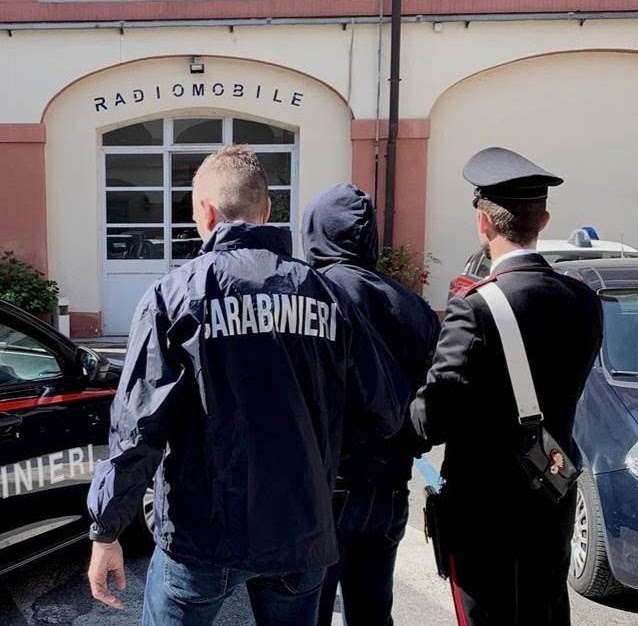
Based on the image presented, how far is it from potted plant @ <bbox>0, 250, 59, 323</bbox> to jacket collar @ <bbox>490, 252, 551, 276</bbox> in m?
8.42

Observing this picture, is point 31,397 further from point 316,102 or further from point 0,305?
point 316,102

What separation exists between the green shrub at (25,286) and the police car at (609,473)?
7.55m

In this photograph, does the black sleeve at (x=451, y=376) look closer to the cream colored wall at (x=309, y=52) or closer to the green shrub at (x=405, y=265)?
the green shrub at (x=405, y=265)

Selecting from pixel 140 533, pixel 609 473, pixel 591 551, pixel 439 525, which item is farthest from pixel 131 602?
pixel 609 473

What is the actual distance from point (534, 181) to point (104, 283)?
30.6ft

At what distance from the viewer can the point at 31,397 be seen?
128 inches

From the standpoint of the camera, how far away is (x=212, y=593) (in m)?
1.85

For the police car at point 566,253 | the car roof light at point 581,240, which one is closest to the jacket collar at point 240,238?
the police car at point 566,253

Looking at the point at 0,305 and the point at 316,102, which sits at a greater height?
the point at 316,102

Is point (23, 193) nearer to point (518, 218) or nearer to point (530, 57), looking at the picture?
point (530, 57)

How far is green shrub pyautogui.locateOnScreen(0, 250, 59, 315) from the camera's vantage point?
945 cm

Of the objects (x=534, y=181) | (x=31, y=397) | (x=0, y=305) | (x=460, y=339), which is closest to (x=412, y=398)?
(x=460, y=339)

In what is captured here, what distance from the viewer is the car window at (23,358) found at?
3.36m

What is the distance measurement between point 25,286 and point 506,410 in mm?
8775
